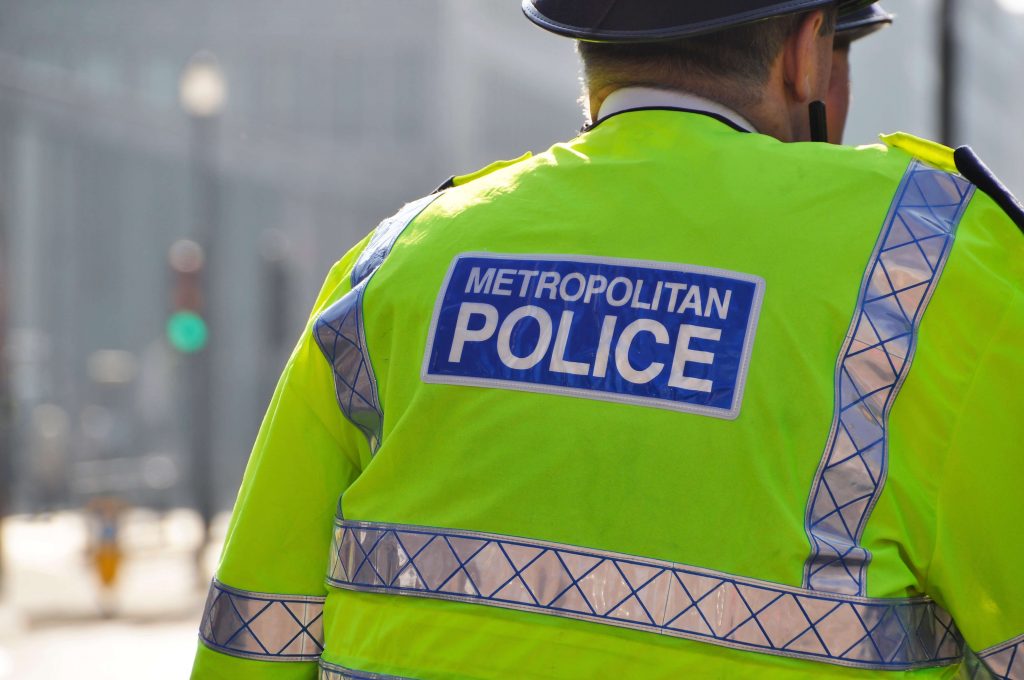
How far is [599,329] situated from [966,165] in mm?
476

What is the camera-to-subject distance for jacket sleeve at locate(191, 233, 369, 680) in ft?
6.66

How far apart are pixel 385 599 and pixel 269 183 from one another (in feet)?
142

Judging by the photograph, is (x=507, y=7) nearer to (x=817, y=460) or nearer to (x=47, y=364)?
(x=47, y=364)

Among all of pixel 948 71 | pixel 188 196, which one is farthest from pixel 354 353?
pixel 188 196

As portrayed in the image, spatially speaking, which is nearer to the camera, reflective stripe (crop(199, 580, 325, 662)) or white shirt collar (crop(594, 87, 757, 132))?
white shirt collar (crop(594, 87, 757, 132))

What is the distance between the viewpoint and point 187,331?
56.5ft

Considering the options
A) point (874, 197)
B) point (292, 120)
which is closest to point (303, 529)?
point (874, 197)

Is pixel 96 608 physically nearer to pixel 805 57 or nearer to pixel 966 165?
pixel 805 57

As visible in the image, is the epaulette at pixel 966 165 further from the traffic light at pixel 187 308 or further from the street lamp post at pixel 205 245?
the street lamp post at pixel 205 245

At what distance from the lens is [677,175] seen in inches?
72.7

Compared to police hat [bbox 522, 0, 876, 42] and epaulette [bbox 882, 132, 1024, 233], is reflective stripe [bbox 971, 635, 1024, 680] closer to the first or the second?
epaulette [bbox 882, 132, 1024, 233]

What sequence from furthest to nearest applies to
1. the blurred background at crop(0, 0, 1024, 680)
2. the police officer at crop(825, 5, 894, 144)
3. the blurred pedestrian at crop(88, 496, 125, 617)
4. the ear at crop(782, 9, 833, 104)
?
the blurred pedestrian at crop(88, 496, 125, 617), the blurred background at crop(0, 0, 1024, 680), the police officer at crop(825, 5, 894, 144), the ear at crop(782, 9, 833, 104)

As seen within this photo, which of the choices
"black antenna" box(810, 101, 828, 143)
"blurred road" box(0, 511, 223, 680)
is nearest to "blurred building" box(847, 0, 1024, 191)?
"black antenna" box(810, 101, 828, 143)

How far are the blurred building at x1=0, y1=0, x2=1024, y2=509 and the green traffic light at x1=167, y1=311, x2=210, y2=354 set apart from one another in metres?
1.07
